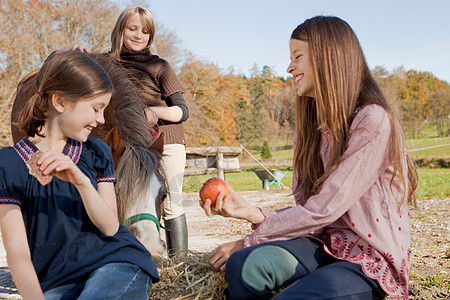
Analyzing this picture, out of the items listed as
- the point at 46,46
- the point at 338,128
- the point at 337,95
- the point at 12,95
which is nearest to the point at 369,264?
the point at 338,128

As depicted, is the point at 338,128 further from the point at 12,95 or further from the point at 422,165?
the point at 422,165

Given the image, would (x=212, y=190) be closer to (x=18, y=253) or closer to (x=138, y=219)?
(x=138, y=219)

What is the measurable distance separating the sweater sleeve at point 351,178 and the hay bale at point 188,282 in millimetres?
359

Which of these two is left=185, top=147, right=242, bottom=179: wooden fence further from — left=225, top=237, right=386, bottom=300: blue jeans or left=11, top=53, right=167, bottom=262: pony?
left=225, top=237, right=386, bottom=300: blue jeans

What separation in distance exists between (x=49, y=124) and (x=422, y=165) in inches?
996

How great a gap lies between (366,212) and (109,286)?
1.02 m

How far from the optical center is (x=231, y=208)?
1.81 meters

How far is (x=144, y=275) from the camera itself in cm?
169

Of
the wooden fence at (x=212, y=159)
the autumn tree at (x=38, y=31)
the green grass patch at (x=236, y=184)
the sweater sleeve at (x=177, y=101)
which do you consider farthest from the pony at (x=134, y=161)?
the autumn tree at (x=38, y=31)

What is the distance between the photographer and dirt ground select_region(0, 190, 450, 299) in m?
2.56

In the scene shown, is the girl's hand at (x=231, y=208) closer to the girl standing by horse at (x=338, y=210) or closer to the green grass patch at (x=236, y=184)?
the girl standing by horse at (x=338, y=210)

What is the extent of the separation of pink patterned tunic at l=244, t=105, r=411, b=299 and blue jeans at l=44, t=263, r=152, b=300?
1.89 feet

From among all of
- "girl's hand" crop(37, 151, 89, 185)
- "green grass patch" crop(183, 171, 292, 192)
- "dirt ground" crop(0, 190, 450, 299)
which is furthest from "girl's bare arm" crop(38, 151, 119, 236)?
"green grass patch" crop(183, 171, 292, 192)

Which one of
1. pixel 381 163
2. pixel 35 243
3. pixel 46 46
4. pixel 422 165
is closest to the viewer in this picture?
pixel 35 243
